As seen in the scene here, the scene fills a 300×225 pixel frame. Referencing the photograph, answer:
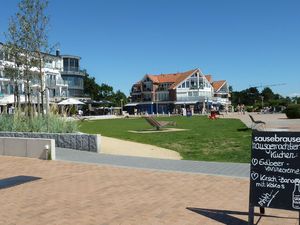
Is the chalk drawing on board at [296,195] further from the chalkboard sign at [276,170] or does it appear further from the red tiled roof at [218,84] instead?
the red tiled roof at [218,84]

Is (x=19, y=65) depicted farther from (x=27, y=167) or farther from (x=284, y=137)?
(x=284, y=137)

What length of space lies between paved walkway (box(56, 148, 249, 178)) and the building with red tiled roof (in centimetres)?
8770

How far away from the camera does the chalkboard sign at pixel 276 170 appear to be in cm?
522

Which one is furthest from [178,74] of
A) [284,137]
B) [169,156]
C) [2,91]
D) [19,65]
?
[284,137]

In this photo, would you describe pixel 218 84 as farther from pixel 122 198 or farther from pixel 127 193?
pixel 122 198

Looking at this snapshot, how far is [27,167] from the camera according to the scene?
1070 cm

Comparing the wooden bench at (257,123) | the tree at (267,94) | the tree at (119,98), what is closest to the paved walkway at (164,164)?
the wooden bench at (257,123)

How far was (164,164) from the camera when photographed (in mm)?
10477

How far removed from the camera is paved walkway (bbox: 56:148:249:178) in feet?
30.6

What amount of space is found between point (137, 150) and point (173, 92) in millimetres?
90775

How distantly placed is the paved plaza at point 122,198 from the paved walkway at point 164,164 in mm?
504

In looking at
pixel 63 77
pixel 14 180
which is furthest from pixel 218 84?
pixel 14 180

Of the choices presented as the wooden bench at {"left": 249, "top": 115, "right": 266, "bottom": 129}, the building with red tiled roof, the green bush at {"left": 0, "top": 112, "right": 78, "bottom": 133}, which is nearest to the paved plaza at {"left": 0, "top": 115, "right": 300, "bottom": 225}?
the green bush at {"left": 0, "top": 112, "right": 78, "bottom": 133}

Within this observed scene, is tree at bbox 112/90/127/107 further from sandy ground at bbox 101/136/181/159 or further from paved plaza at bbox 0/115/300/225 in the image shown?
paved plaza at bbox 0/115/300/225
